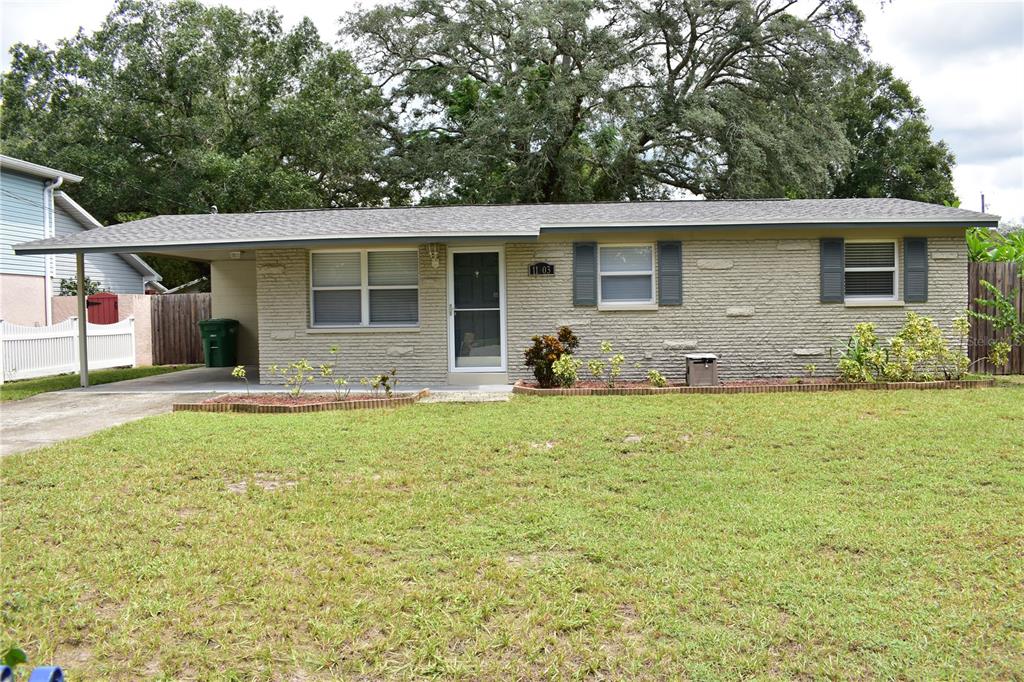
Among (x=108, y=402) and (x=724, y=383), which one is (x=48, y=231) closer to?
(x=108, y=402)

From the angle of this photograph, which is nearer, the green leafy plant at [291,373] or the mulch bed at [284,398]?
the mulch bed at [284,398]

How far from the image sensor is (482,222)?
43.1ft

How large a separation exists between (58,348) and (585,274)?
1176cm

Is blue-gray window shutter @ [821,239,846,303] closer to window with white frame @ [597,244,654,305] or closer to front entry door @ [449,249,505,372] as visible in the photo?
window with white frame @ [597,244,654,305]

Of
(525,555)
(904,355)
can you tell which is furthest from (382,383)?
(904,355)

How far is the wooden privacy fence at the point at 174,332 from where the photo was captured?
20297 millimetres

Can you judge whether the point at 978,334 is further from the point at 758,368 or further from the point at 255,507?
the point at 255,507

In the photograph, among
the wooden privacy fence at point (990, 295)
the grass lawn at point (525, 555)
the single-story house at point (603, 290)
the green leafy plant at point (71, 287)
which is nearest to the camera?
the grass lawn at point (525, 555)

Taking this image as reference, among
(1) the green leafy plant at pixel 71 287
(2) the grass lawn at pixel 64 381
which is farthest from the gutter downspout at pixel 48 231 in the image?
(2) the grass lawn at pixel 64 381

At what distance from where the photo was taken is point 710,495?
19.2 ft

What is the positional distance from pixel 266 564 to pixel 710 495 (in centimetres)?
327

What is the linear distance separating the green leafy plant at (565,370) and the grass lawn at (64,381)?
344 inches

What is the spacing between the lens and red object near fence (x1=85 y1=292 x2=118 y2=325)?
20.2m

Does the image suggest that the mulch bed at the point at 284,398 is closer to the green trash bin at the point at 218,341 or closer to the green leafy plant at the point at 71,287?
the green trash bin at the point at 218,341
